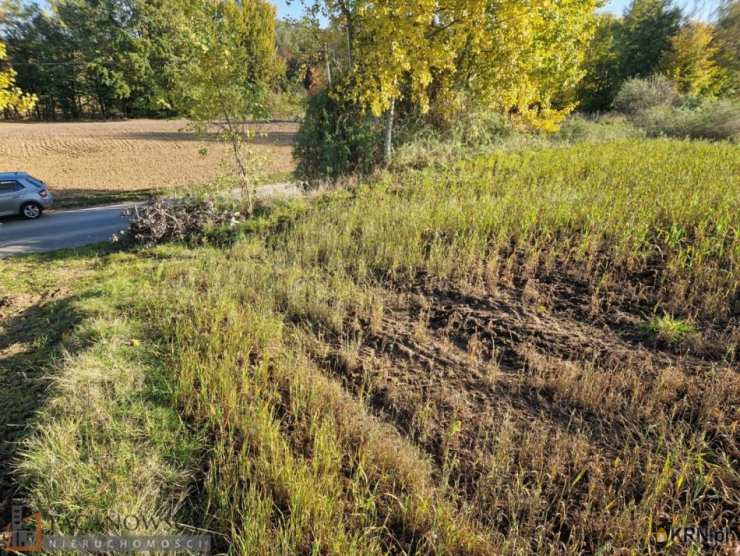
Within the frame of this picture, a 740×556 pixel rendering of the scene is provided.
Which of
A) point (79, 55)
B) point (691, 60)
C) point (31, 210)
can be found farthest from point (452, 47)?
point (79, 55)

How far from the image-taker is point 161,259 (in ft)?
19.8

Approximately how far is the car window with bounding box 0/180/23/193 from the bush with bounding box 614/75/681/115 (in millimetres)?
25380

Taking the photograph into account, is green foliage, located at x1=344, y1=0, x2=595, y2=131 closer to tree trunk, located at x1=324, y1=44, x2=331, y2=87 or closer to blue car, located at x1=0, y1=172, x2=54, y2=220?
tree trunk, located at x1=324, y1=44, x2=331, y2=87

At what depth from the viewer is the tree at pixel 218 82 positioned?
692cm

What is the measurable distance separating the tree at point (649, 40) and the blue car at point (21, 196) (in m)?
33.6

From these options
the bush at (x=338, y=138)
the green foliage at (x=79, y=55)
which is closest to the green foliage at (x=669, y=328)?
the bush at (x=338, y=138)

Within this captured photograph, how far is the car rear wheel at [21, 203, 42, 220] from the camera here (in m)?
10.9

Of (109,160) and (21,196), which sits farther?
(109,160)

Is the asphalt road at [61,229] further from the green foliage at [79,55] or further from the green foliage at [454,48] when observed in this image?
the green foliage at [79,55]

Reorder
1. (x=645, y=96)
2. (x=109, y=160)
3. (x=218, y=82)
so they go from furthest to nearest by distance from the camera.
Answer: (x=109, y=160)
(x=645, y=96)
(x=218, y=82)

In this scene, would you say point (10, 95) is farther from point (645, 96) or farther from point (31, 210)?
point (645, 96)

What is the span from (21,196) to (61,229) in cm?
268

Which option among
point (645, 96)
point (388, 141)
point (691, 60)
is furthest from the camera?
point (691, 60)

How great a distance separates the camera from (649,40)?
2622 cm
